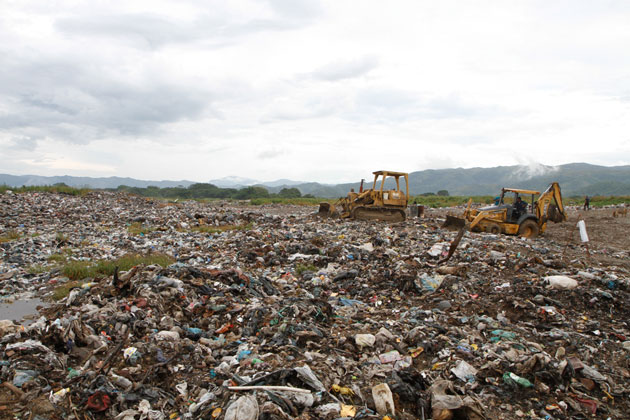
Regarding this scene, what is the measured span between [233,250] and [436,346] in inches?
222

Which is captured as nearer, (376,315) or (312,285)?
(376,315)

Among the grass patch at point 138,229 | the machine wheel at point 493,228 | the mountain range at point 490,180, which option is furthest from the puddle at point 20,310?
the mountain range at point 490,180

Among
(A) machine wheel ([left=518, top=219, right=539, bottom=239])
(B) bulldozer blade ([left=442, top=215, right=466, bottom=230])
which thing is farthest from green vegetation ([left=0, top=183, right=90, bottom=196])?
(A) machine wheel ([left=518, top=219, right=539, bottom=239])

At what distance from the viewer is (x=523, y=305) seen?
14.8ft

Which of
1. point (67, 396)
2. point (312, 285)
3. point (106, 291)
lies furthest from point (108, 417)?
point (312, 285)

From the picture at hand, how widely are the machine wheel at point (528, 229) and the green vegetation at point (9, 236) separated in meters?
14.1

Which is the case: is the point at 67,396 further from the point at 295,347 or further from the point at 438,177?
the point at 438,177

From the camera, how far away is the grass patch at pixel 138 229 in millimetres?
10361

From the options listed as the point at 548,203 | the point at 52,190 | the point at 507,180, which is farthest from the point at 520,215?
the point at 507,180

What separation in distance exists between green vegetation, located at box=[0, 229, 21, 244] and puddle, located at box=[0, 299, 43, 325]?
4.77 meters

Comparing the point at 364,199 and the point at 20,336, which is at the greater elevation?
the point at 364,199

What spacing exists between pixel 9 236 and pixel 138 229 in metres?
3.09

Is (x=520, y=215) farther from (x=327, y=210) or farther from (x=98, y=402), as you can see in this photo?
(x=98, y=402)

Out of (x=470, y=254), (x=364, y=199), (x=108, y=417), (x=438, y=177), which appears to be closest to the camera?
(x=108, y=417)
